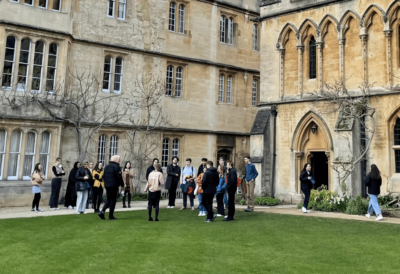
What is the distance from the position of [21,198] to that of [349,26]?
1535 cm

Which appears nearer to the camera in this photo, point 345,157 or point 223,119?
point 345,157

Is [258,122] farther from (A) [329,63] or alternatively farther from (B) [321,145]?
(A) [329,63]

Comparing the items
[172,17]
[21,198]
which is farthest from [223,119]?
[21,198]

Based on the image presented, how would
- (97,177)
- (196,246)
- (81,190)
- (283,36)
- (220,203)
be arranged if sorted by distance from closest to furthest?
(196,246), (220,203), (81,190), (97,177), (283,36)

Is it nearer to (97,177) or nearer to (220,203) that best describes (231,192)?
(220,203)

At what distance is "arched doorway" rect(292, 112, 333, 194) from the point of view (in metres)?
15.7

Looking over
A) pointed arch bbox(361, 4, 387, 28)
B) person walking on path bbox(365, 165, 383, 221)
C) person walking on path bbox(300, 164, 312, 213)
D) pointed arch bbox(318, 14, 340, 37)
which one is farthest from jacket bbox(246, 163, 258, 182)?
pointed arch bbox(361, 4, 387, 28)

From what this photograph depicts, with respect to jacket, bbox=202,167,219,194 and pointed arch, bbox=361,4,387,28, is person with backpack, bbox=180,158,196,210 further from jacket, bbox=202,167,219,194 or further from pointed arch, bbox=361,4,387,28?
pointed arch, bbox=361,4,387,28

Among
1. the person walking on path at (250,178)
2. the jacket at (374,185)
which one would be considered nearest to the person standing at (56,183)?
the person walking on path at (250,178)

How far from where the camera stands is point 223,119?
21391mm

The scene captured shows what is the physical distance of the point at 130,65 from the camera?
18.7m

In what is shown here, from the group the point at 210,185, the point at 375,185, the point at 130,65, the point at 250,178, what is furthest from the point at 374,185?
the point at 130,65

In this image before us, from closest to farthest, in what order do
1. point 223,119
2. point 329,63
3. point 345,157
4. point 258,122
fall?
point 345,157, point 329,63, point 258,122, point 223,119

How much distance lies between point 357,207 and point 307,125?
198 inches
